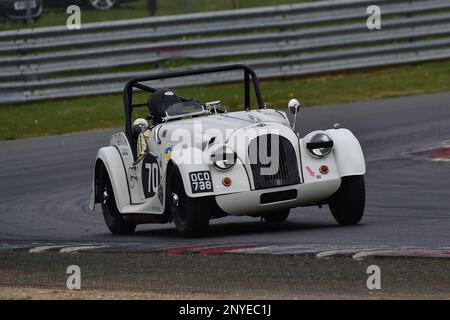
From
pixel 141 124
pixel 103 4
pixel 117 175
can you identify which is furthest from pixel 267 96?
pixel 141 124

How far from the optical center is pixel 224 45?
813 inches

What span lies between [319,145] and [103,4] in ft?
41.7

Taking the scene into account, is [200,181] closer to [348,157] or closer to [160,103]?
[348,157]

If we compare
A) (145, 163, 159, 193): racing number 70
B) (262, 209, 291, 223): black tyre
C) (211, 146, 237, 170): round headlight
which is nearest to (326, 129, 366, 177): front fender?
(211, 146, 237, 170): round headlight

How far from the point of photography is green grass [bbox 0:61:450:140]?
18516 mm

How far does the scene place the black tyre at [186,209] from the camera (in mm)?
9578

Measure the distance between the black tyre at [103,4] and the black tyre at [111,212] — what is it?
33.9 feet

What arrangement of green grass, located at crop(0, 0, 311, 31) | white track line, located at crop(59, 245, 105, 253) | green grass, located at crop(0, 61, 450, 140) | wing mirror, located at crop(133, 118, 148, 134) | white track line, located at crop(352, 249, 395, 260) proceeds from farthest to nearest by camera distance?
green grass, located at crop(0, 0, 311, 31) → green grass, located at crop(0, 61, 450, 140) → wing mirror, located at crop(133, 118, 148, 134) → white track line, located at crop(59, 245, 105, 253) → white track line, located at crop(352, 249, 395, 260)

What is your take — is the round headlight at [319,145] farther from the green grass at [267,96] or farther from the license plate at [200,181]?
the green grass at [267,96]

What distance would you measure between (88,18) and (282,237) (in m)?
12.0

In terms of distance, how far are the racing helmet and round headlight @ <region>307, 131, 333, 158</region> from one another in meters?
1.71

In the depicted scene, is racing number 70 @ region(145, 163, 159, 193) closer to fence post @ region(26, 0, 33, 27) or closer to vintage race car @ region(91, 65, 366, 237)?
vintage race car @ region(91, 65, 366, 237)
